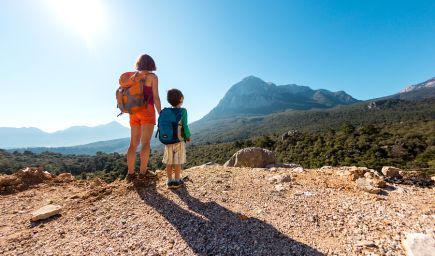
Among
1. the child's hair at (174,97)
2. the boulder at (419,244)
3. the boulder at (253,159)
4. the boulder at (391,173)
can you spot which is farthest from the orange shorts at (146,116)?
the boulder at (391,173)

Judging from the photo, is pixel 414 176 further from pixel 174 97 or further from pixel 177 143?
pixel 174 97

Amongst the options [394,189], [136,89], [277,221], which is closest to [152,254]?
[277,221]

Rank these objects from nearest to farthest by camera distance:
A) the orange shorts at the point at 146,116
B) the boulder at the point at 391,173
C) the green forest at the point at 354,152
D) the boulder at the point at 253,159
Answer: the orange shorts at the point at 146,116 → the boulder at the point at 391,173 → the boulder at the point at 253,159 → the green forest at the point at 354,152

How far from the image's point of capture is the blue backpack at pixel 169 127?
4.85m

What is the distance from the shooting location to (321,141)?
55.8 metres

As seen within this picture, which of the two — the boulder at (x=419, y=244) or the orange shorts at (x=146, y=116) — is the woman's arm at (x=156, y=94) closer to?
the orange shorts at (x=146, y=116)

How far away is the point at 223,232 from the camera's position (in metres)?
3.59

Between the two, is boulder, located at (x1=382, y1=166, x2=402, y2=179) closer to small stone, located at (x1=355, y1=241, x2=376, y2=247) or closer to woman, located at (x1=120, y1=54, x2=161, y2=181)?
small stone, located at (x1=355, y1=241, x2=376, y2=247)

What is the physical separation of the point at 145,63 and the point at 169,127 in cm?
149

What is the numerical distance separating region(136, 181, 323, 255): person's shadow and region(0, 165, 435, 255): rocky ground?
0.01 meters

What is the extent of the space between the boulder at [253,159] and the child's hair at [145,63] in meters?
6.48

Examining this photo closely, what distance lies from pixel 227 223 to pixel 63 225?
2.81 metres

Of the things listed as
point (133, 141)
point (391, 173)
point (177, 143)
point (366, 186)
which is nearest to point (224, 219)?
point (177, 143)

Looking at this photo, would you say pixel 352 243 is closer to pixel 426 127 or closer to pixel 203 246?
pixel 203 246
